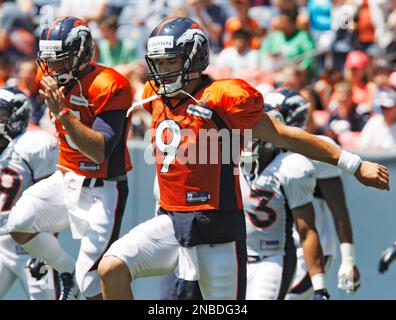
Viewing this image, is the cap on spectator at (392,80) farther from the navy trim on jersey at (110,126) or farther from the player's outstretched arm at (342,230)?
the navy trim on jersey at (110,126)

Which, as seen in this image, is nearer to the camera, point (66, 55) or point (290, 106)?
point (66, 55)

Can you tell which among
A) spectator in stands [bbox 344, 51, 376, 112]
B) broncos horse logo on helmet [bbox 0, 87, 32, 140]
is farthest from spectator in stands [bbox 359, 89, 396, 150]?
broncos horse logo on helmet [bbox 0, 87, 32, 140]

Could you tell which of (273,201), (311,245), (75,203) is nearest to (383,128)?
(273,201)

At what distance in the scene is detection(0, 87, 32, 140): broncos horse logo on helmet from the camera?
21.4 feet

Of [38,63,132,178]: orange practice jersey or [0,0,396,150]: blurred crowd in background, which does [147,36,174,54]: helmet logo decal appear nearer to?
[38,63,132,178]: orange practice jersey

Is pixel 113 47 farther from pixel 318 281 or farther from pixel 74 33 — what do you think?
pixel 318 281

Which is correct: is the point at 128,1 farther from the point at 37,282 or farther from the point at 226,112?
the point at 226,112

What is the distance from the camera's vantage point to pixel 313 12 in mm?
10133

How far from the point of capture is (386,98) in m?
8.85

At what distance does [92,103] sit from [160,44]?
77cm

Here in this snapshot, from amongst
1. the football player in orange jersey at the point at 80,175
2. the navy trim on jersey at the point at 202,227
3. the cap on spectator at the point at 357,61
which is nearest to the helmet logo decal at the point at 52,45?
the football player in orange jersey at the point at 80,175

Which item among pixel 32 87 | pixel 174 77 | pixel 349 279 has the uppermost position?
pixel 174 77

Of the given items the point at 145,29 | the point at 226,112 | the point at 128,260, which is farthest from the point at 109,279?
the point at 145,29

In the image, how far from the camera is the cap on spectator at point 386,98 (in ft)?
28.9
